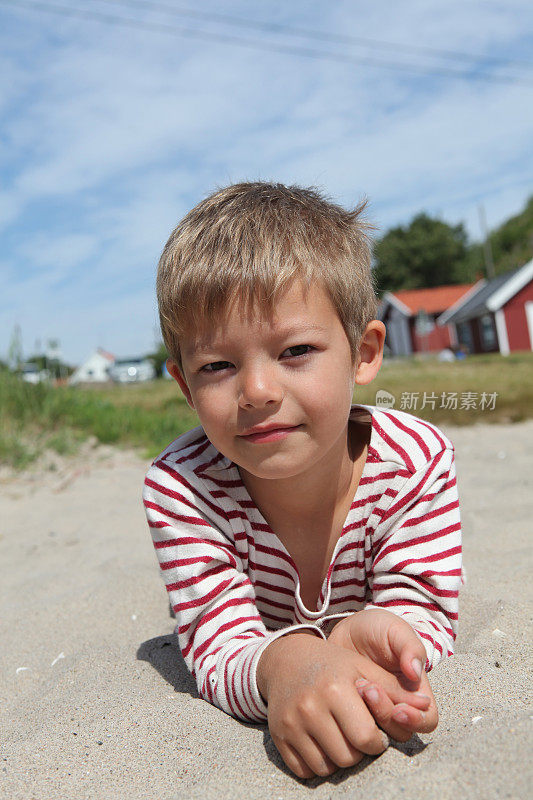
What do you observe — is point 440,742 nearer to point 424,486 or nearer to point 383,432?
Answer: point 424,486

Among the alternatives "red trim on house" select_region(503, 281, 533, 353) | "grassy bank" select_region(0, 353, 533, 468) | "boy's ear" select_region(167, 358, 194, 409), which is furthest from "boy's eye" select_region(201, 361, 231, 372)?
"red trim on house" select_region(503, 281, 533, 353)

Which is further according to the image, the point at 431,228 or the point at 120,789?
the point at 431,228

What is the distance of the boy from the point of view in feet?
4.17

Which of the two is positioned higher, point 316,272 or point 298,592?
point 316,272

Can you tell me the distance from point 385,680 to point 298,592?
0.48 m

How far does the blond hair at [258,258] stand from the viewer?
1.53m

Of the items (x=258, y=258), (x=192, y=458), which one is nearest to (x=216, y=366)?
Result: (x=258, y=258)

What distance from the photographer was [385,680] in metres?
1.28

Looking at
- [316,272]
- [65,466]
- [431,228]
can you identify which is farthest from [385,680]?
[431,228]

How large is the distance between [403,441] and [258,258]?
640mm

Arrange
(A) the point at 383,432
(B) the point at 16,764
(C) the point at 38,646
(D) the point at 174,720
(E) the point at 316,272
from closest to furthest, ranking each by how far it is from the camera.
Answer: (B) the point at 16,764, (D) the point at 174,720, (E) the point at 316,272, (A) the point at 383,432, (C) the point at 38,646

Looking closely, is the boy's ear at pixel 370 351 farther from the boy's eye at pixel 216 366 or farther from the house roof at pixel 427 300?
the house roof at pixel 427 300

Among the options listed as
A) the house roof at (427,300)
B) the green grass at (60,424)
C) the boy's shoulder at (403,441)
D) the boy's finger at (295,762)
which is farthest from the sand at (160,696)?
the house roof at (427,300)

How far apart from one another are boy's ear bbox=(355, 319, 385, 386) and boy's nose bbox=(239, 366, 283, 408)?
1.25 ft
